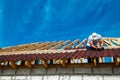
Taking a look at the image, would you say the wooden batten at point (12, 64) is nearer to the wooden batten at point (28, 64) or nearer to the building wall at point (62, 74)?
the building wall at point (62, 74)

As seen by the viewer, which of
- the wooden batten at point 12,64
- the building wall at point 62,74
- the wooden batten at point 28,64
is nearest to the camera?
the building wall at point 62,74

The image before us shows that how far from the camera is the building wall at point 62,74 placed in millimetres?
7531

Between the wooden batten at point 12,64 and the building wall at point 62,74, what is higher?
the wooden batten at point 12,64

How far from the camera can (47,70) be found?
8297 millimetres

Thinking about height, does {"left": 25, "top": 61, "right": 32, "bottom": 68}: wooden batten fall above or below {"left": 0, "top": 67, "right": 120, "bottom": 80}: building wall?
above

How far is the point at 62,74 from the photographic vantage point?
802 cm

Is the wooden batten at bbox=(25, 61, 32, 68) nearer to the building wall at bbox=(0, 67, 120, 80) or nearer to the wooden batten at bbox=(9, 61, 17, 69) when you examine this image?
the building wall at bbox=(0, 67, 120, 80)

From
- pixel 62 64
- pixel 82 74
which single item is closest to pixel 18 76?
pixel 62 64

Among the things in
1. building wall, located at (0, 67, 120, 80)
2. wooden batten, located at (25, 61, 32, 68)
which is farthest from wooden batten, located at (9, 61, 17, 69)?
wooden batten, located at (25, 61, 32, 68)

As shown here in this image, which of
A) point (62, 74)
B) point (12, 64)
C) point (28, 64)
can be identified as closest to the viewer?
point (62, 74)

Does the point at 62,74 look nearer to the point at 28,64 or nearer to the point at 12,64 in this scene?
the point at 28,64

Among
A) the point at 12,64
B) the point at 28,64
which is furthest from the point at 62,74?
the point at 12,64

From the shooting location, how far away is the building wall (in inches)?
297

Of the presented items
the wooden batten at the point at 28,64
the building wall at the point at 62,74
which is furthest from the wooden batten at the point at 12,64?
the wooden batten at the point at 28,64
